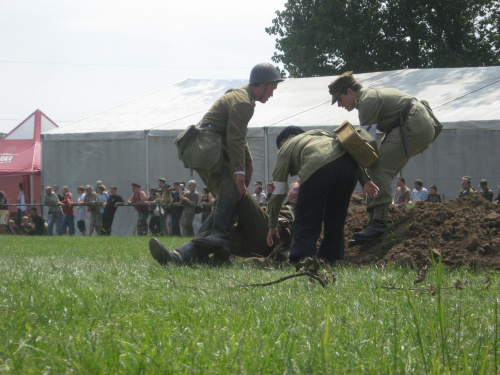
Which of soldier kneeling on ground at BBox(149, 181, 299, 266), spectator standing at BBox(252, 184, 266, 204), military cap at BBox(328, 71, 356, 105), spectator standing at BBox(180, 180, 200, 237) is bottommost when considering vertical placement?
spectator standing at BBox(180, 180, 200, 237)

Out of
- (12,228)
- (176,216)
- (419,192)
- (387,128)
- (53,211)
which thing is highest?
(387,128)

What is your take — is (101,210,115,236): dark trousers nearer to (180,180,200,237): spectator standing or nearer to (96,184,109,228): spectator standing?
(96,184,109,228): spectator standing

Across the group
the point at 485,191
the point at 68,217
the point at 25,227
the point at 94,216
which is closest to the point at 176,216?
the point at 94,216

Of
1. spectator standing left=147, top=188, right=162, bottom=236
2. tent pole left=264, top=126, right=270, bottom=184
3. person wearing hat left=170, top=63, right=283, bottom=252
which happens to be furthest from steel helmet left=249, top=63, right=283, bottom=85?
tent pole left=264, top=126, right=270, bottom=184

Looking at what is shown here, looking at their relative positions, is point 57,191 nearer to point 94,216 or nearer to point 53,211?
point 53,211

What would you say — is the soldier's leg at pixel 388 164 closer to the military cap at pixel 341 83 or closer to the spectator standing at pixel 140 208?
the military cap at pixel 341 83

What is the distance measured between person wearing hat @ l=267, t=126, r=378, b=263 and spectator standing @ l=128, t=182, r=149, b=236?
44.0ft

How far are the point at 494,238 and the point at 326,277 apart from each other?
91.2 inches

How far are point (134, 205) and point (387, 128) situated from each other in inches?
550

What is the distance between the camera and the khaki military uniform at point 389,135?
24.7 feet

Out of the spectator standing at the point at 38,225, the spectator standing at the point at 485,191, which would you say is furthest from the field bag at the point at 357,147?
the spectator standing at the point at 38,225

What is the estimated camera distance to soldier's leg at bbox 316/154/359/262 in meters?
6.58

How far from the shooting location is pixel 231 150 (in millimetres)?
7051

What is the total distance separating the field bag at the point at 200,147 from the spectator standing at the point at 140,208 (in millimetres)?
13032
